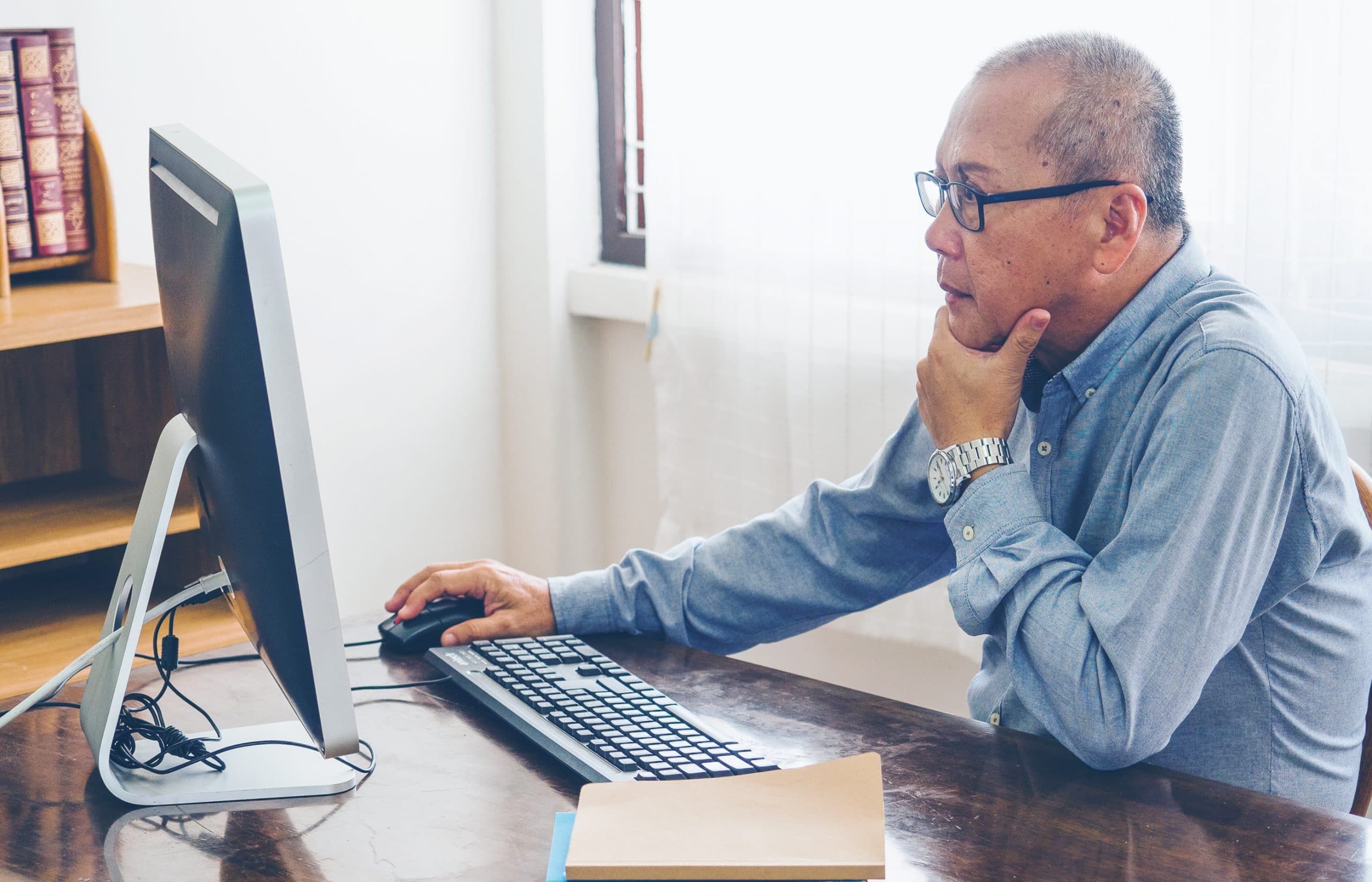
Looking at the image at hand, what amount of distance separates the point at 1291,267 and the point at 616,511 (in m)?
1.52

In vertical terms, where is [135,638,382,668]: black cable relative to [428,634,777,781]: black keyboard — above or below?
below

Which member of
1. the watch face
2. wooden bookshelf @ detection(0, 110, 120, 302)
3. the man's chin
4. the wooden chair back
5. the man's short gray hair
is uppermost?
the man's short gray hair

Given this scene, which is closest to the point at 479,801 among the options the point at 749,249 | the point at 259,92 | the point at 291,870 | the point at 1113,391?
the point at 291,870

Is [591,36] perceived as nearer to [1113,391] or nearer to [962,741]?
[1113,391]

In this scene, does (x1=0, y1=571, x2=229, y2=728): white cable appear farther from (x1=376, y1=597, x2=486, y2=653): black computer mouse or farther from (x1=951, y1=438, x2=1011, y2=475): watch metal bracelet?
(x1=951, y1=438, x2=1011, y2=475): watch metal bracelet

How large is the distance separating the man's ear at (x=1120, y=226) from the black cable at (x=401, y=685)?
725 mm

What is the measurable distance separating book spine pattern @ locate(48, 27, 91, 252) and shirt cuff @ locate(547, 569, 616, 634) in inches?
38.9

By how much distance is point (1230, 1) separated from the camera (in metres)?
1.70

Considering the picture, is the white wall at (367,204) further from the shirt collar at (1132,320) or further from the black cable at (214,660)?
the shirt collar at (1132,320)

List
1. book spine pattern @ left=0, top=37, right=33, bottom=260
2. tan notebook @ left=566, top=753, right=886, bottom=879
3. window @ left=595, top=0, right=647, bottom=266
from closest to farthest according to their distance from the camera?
1. tan notebook @ left=566, top=753, right=886, bottom=879
2. book spine pattern @ left=0, top=37, right=33, bottom=260
3. window @ left=595, top=0, right=647, bottom=266

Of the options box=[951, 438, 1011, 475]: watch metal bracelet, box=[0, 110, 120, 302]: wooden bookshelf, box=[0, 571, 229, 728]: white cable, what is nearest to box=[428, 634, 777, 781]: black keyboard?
box=[0, 571, 229, 728]: white cable

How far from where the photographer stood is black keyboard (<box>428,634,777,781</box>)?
3.29 ft

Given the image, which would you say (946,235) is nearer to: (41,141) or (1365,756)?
(1365,756)

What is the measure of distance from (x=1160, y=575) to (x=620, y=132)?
1.95m
